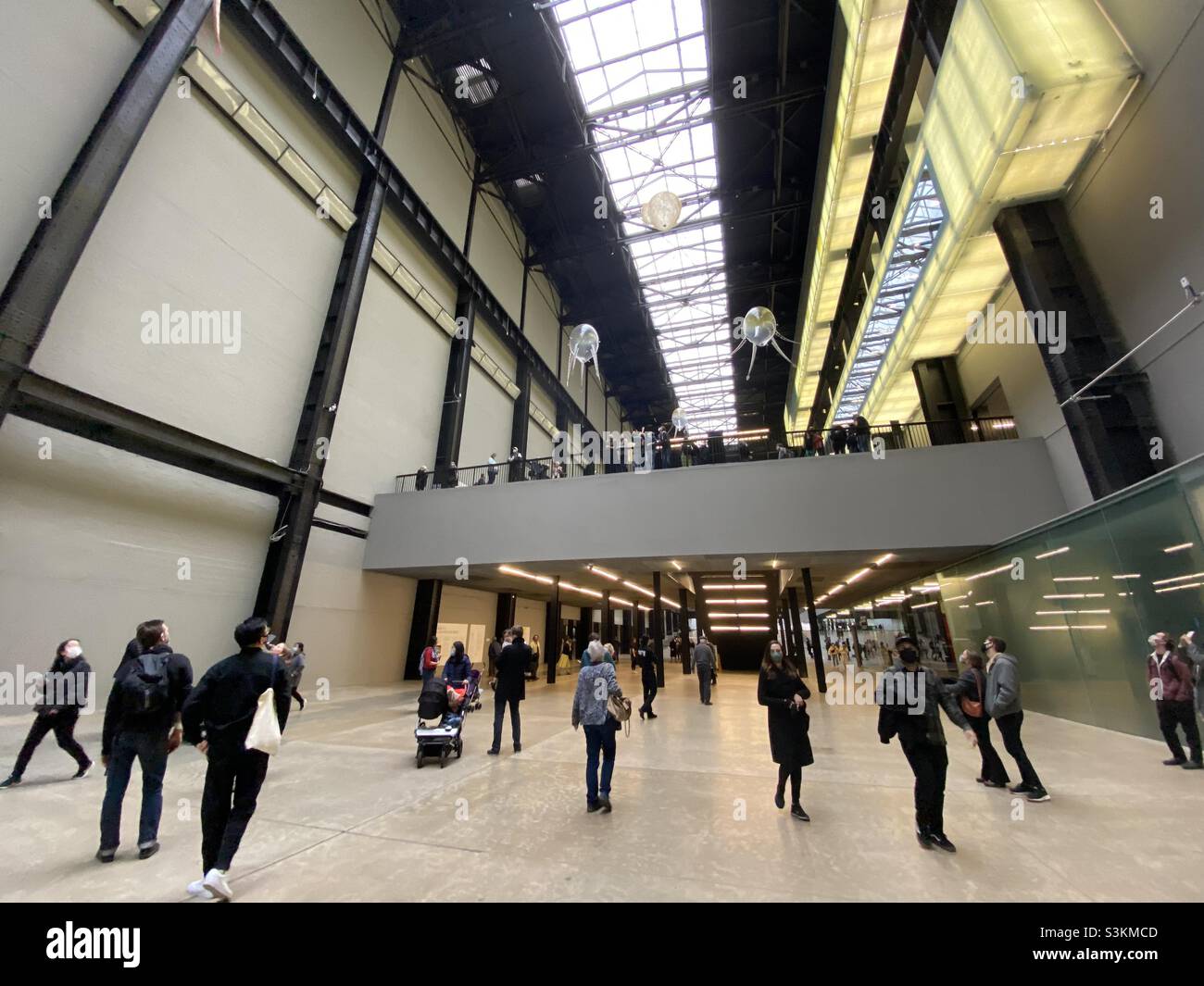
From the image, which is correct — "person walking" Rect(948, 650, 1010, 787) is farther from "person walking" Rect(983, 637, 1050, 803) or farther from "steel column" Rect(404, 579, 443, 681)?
"steel column" Rect(404, 579, 443, 681)

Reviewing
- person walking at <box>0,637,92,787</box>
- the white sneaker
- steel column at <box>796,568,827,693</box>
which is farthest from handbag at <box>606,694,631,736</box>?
steel column at <box>796,568,827,693</box>

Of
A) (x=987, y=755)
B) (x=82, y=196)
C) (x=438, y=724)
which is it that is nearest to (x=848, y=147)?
(x=987, y=755)

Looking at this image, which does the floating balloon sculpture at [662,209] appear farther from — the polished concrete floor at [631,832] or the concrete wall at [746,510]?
the polished concrete floor at [631,832]

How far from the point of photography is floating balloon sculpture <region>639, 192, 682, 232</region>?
14.0 metres

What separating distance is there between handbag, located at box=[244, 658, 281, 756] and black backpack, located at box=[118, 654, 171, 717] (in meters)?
1.31

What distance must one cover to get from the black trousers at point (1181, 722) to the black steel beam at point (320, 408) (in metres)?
15.3

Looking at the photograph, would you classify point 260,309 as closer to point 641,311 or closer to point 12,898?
point 12,898

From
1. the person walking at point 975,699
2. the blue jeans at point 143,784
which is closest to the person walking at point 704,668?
the person walking at point 975,699

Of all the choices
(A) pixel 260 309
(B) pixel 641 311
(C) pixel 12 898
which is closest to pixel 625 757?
(C) pixel 12 898

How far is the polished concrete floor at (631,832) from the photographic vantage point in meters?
3.05

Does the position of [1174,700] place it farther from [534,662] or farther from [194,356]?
[194,356]

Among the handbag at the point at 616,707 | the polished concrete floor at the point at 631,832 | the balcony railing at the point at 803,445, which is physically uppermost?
the balcony railing at the point at 803,445

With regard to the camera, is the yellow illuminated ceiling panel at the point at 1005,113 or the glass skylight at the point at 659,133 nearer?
the yellow illuminated ceiling panel at the point at 1005,113

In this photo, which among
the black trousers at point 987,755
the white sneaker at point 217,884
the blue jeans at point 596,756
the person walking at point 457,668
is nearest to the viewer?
the white sneaker at point 217,884
